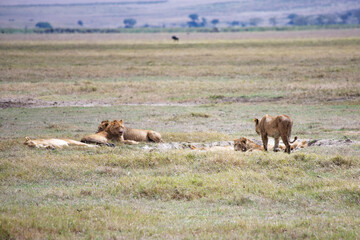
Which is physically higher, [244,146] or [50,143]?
[50,143]

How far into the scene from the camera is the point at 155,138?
1261 centimetres

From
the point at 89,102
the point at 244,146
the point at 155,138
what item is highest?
the point at 244,146

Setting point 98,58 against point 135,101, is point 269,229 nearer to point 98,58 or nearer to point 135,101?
point 135,101

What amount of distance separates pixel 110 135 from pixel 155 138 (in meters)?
1.06

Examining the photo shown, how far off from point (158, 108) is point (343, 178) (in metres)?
11.1

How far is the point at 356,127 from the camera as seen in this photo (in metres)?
14.7

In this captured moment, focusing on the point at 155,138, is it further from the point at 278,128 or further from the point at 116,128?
the point at 278,128

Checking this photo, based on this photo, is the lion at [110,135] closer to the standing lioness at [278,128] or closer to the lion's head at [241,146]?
the lion's head at [241,146]

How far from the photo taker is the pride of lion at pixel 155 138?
35.1 feet

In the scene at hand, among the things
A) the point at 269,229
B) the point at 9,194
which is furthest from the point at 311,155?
the point at 9,194

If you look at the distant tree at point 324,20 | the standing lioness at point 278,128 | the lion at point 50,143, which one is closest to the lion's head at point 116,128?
the lion at point 50,143

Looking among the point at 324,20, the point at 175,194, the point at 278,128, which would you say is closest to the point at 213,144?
the point at 278,128

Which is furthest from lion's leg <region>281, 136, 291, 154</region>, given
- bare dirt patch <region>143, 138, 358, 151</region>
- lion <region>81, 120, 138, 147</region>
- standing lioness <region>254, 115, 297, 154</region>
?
lion <region>81, 120, 138, 147</region>

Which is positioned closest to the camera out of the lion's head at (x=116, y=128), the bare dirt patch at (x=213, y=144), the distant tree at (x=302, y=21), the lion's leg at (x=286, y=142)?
the lion's leg at (x=286, y=142)
